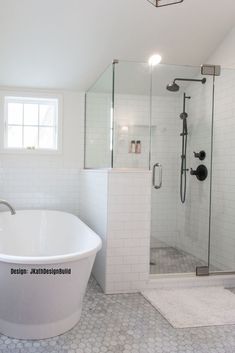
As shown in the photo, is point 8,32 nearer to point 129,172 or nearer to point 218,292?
point 129,172

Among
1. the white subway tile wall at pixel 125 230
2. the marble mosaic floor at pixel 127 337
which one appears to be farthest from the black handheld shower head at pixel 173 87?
the marble mosaic floor at pixel 127 337

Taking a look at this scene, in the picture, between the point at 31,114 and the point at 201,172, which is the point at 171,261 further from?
the point at 31,114

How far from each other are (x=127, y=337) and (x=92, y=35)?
2818 millimetres

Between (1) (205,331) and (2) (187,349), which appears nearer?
(2) (187,349)

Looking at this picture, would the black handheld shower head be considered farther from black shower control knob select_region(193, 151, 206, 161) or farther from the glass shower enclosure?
black shower control knob select_region(193, 151, 206, 161)

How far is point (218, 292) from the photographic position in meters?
3.12

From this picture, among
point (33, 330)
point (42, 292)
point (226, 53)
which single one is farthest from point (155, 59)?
point (33, 330)

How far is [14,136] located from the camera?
4.20 metres

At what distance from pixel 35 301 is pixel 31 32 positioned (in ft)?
8.41

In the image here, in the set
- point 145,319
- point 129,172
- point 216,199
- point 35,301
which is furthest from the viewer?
point 216,199

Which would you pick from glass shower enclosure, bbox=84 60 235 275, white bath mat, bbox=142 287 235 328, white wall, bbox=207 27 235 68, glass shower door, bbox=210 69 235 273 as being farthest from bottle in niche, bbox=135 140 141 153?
white bath mat, bbox=142 287 235 328

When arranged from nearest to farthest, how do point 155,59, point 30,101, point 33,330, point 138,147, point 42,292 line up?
point 42,292 < point 33,330 < point 138,147 < point 155,59 < point 30,101

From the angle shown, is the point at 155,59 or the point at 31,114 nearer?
the point at 155,59

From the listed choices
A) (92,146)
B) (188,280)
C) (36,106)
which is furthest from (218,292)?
(36,106)
